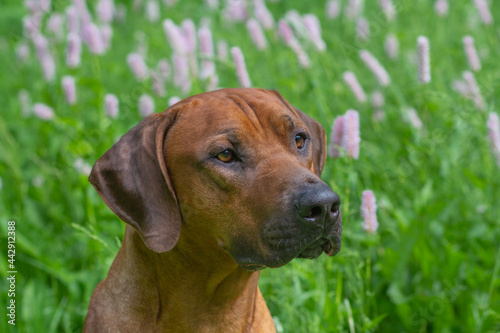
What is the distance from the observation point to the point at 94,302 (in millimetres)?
3197

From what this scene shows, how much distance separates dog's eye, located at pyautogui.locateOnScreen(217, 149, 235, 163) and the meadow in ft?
3.22

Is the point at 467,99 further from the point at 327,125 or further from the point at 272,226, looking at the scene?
the point at 272,226

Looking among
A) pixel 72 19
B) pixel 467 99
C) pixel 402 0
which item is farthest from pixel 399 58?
pixel 72 19

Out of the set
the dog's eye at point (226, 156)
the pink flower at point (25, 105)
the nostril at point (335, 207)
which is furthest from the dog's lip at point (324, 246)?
the pink flower at point (25, 105)

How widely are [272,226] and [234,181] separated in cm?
29

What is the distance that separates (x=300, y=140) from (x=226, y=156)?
0.47 m

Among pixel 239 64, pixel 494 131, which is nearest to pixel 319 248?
pixel 494 131

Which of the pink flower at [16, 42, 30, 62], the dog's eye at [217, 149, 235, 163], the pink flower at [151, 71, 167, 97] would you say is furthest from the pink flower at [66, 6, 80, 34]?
the dog's eye at [217, 149, 235, 163]

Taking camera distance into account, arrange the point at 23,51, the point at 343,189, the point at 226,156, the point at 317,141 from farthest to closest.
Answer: the point at 23,51 → the point at 343,189 → the point at 317,141 → the point at 226,156

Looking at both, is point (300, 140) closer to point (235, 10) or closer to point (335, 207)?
point (335, 207)

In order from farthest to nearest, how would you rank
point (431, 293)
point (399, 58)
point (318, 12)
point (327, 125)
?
point (318, 12)
point (399, 58)
point (327, 125)
point (431, 293)

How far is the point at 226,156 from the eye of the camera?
2.91m

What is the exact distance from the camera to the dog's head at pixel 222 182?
8.83 feet

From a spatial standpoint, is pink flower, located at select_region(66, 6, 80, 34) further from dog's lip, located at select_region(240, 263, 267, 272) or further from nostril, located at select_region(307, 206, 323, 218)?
nostril, located at select_region(307, 206, 323, 218)
